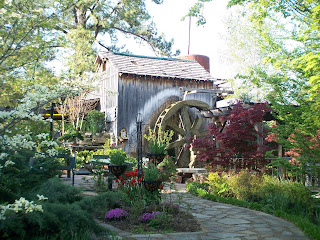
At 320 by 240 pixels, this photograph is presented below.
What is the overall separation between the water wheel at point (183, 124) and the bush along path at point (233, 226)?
8.09 meters

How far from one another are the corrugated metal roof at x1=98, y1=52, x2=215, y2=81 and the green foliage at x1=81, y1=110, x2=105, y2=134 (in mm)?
2195

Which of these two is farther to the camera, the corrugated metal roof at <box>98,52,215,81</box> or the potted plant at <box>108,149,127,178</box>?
the corrugated metal roof at <box>98,52,215,81</box>

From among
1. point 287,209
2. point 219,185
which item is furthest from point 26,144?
point 219,185

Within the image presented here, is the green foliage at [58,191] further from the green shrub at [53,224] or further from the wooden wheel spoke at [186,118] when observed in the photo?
the wooden wheel spoke at [186,118]

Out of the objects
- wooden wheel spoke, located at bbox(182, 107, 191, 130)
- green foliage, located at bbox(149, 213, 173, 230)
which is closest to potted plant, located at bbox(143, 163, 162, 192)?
green foliage, located at bbox(149, 213, 173, 230)

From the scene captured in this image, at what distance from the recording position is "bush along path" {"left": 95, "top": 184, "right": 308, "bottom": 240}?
4.43m

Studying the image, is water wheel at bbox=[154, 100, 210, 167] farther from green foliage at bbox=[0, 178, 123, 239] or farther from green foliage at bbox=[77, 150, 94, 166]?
green foliage at bbox=[0, 178, 123, 239]

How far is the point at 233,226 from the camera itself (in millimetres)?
5055

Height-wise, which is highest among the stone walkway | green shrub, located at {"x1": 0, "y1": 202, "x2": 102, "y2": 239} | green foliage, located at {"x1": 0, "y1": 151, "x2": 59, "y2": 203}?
green foliage, located at {"x1": 0, "y1": 151, "x2": 59, "y2": 203}

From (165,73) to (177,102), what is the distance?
162 centimetres

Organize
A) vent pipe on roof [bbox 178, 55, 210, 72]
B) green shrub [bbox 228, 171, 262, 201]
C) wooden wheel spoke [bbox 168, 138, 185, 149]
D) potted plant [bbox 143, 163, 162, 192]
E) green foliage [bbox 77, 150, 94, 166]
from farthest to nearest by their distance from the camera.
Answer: vent pipe on roof [bbox 178, 55, 210, 72]
wooden wheel spoke [bbox 168, 138, 185, 149]
green foliage [bbox 77, 150, 94, 166]
green shrub [bbox 228, 171, 262, 201]
potted plant [bbox 143, 163, 162, 192]

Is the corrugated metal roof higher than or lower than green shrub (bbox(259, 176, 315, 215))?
higher

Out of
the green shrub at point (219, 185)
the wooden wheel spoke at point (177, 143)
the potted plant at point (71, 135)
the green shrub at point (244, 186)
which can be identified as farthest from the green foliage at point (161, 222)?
the wooden wheel spoke at point (177, 143)

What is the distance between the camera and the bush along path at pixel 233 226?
4435mm
